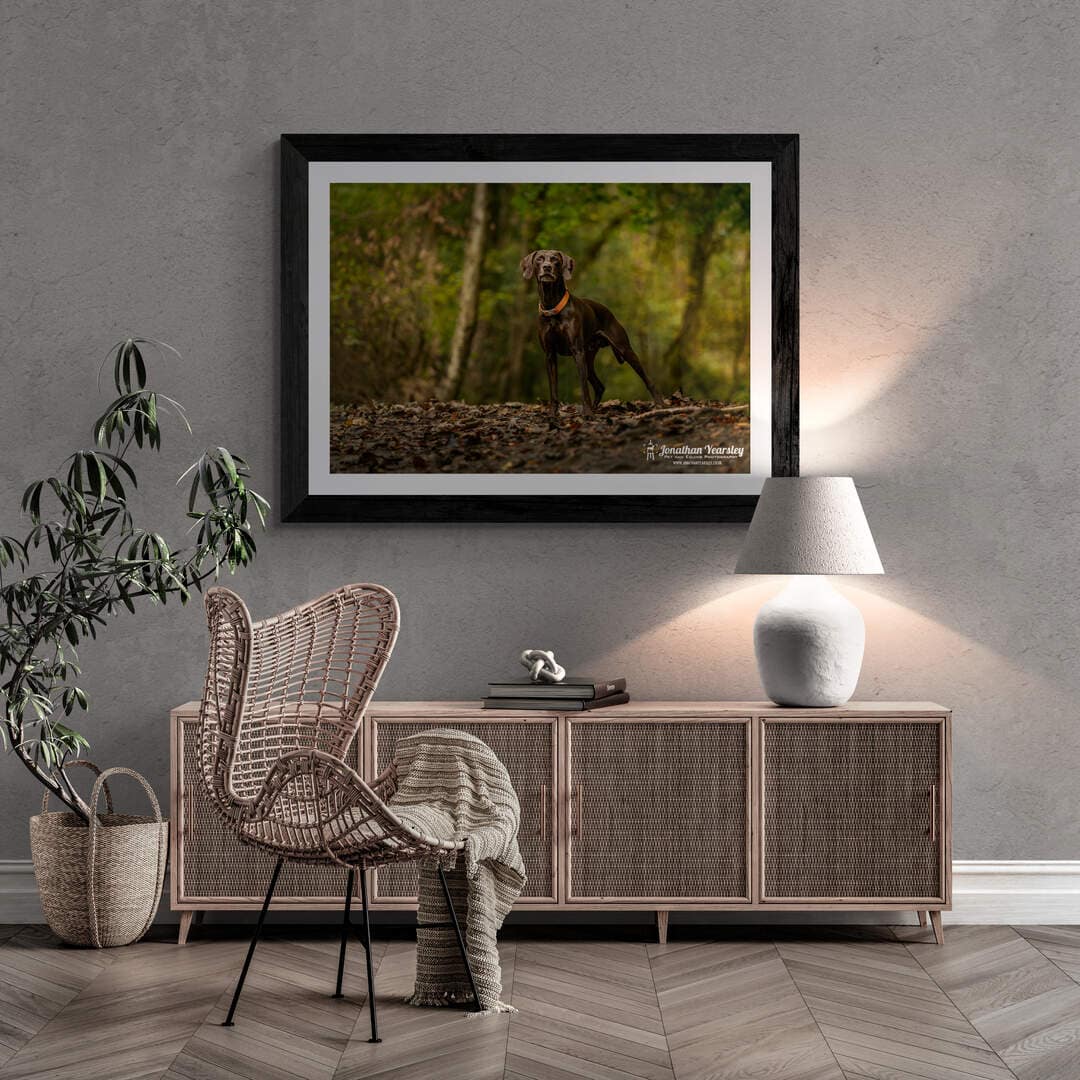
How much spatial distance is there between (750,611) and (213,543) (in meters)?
1.52

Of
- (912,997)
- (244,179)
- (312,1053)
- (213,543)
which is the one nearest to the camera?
(312,1053)

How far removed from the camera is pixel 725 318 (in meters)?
3.52

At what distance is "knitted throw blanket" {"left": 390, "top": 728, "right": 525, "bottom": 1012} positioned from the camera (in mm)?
2732

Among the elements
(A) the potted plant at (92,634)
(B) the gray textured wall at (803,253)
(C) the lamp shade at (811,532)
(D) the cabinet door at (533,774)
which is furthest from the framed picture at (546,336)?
(D) the cabinet door at (533,774)

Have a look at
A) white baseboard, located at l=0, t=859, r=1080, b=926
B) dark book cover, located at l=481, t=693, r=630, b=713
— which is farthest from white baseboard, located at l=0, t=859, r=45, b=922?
dark book cover, located at l=481, t=693, r=630, b=713

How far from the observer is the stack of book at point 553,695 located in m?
3.22

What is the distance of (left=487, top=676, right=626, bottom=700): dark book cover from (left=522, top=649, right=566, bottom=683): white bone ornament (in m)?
0.02

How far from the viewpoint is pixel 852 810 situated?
3.20 meters

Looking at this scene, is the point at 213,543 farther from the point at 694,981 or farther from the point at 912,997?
the point at 912,997

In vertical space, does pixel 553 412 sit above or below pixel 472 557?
above

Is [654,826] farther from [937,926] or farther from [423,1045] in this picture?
[423,1045]

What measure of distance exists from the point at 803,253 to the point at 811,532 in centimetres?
88

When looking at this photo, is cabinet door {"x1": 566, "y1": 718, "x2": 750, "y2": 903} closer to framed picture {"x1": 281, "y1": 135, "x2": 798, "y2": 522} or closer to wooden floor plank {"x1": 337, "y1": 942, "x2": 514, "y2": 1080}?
wooden floor plank {"x1": 337, "y1": 942, "x2": 514, "y2": 1080}

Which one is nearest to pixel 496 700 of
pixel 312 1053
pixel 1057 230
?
pixel 312 1053
